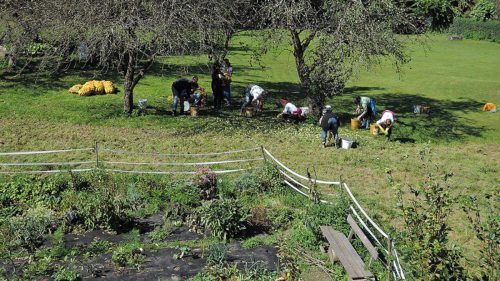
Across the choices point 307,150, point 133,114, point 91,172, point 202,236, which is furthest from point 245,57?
point 202,236

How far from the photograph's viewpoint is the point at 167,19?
17.2 metres

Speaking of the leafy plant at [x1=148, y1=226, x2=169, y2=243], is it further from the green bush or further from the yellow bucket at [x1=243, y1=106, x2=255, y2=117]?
the green bush

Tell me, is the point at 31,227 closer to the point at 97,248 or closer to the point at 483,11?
A: the point at 97,248

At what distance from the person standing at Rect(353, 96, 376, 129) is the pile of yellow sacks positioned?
10.3 meters

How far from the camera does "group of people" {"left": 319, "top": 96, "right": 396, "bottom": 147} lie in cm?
1639

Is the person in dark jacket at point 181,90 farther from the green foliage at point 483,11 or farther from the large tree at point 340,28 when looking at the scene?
the green foliage at point 483,11

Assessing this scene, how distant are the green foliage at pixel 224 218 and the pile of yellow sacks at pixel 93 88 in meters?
12.9

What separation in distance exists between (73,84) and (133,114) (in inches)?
237

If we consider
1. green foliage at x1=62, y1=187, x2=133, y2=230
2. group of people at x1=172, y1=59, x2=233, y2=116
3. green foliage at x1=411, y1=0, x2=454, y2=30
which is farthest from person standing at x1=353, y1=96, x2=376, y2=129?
green foliage at x1=411, y1=0, x2=454, y2=30

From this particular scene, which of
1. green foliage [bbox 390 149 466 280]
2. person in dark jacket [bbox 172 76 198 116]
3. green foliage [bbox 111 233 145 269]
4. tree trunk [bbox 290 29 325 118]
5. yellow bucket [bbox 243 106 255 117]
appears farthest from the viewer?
yellow bucket [bbox 243 106 255 117]

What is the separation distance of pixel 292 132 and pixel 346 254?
9.94 metres

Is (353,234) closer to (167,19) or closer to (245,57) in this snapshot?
(167,19)

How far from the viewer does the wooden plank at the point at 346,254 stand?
8.18m

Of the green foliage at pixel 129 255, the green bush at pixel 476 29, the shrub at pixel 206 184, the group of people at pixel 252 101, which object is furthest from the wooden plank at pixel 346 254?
the green bush at pixel 476 29
